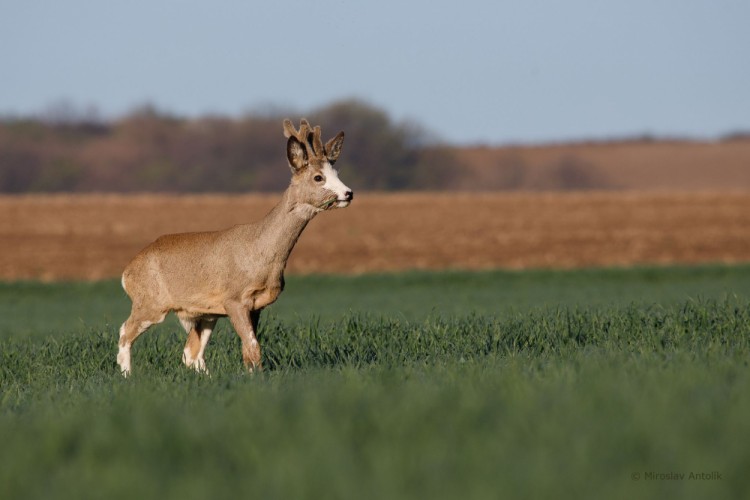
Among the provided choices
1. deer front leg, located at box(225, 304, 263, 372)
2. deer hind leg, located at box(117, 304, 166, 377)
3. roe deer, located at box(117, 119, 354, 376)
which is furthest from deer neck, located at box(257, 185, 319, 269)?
deer hind leg, located at box(117, 304, 166, 377)

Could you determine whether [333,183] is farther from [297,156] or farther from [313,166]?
[297,156]

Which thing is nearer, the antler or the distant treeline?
the antler

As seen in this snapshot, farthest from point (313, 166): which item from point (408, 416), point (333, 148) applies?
point (408, 416)

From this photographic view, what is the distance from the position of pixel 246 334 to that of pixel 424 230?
37.5 metres

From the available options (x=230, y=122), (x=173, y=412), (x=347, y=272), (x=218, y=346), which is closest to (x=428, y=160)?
(x=230, y=122)

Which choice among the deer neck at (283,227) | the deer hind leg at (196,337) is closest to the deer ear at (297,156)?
the deer neck at (283,227)

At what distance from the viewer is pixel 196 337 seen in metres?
12.0

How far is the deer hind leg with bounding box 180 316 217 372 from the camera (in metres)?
11.9

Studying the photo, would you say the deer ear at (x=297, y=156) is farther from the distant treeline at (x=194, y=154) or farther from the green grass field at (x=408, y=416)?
the distant treeline at (x=194, y=154)

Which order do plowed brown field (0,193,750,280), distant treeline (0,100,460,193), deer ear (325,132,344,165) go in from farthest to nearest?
1. distant treeline (0,100,460,193)
2. plowed brown field (0,193,750,280)
3. deer ear (325,132,344,165)

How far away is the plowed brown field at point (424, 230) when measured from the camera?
3953cm

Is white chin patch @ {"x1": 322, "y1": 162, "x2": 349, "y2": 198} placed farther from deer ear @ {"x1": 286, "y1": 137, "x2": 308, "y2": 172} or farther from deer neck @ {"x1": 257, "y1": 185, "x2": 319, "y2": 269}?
deer neck @ {"x1": 257, "y1": 185, "x2": 319, "y2": 269}

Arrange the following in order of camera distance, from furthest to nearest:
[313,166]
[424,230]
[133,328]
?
[424,230] → [133,328] → [313,166]

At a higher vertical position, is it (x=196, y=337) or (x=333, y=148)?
(x=333, y=148)
